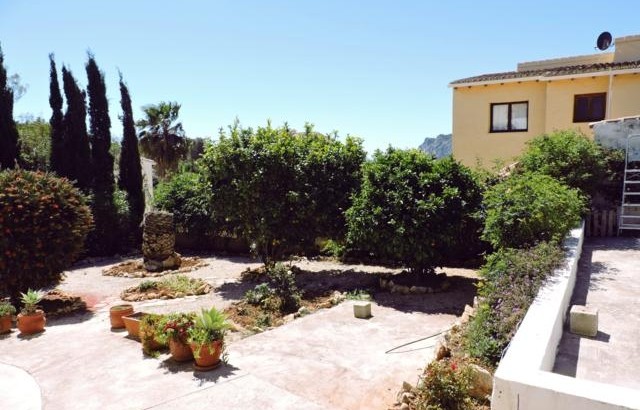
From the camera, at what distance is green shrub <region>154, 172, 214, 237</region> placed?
19.6 metres

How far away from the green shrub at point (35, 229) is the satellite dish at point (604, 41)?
77.8 ft

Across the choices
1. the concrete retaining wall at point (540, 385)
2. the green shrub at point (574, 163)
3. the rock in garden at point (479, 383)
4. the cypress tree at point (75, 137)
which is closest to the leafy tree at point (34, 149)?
the cypress tree at point (75, 137)

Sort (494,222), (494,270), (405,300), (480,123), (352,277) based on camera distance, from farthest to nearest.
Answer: (480,123) → (352,277) → (405,300) → (494,222) → (494,270)

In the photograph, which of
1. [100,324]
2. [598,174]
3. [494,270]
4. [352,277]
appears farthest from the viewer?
[352,277]

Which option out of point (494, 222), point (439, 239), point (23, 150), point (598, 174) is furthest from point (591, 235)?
point (23, 150)

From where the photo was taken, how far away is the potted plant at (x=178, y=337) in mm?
6469

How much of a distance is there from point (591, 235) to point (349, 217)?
264 inches

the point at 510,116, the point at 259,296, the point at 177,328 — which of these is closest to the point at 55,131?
the point at 259,296

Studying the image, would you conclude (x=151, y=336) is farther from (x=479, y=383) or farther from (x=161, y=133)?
(x=161, y=133)

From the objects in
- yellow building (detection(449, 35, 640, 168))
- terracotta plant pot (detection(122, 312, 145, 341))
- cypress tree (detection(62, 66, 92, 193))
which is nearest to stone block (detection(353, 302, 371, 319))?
terracotta plant pot (detection(122, 312, 145, 341))

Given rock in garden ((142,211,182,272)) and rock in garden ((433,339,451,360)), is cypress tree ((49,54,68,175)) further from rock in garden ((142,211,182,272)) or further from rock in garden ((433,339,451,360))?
rock in garden ((433,339,451,360))

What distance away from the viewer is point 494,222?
7887mm

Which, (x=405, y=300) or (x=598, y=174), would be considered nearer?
(x=405, y=300)

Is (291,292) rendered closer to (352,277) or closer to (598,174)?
(352,277)
